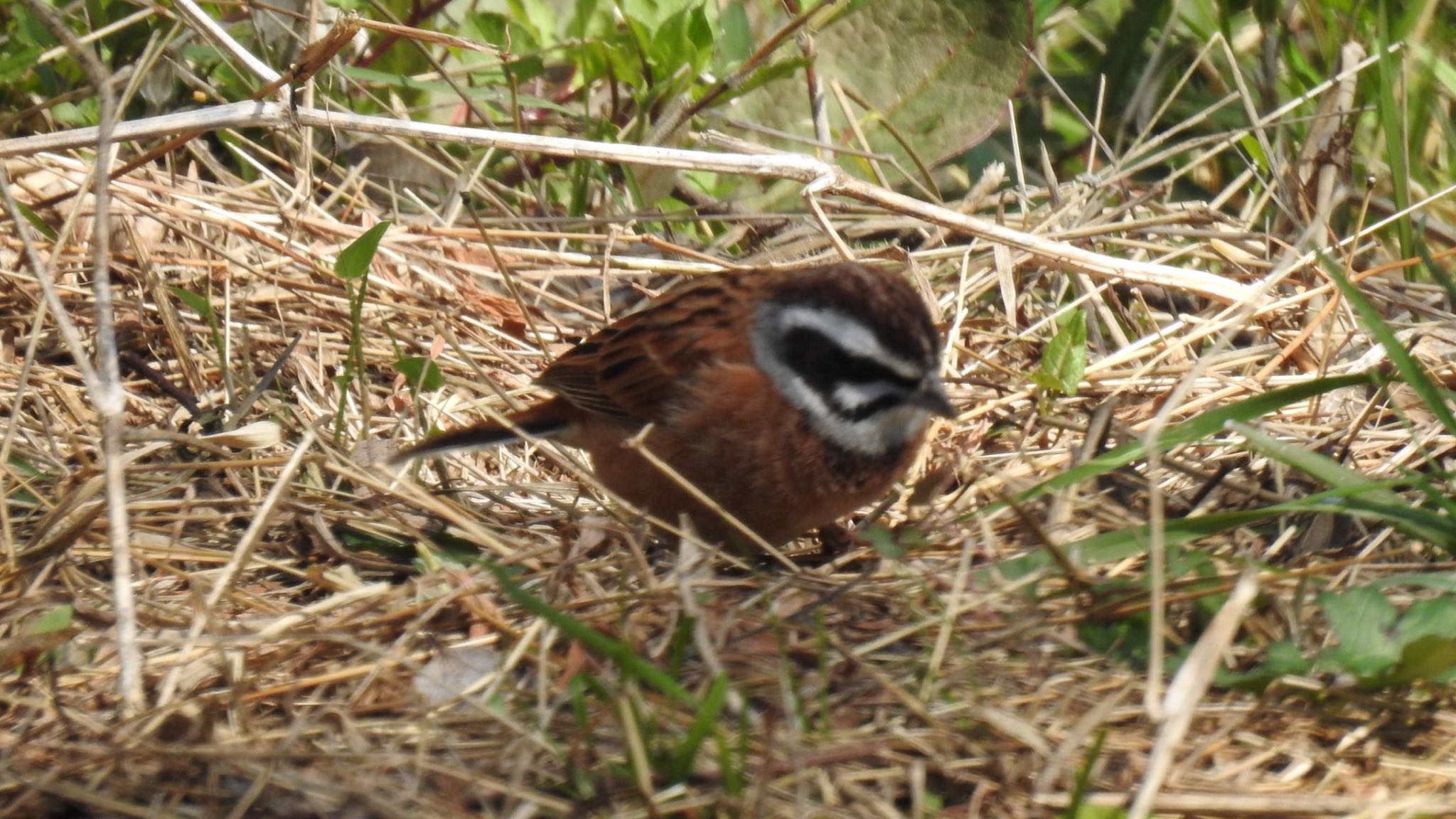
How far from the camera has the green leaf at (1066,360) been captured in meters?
5.08

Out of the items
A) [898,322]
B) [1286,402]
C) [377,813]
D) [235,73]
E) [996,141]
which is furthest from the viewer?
[996,141]

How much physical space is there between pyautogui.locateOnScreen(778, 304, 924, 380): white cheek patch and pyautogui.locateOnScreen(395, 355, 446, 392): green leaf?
1233 millimetres

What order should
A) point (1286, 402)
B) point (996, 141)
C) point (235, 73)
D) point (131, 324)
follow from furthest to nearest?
Result: point (996, 141) < point (235, 73) < point (131, 324) < point (1286, 402)

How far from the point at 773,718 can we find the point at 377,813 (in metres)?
0.83

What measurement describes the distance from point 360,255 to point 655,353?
1.01 m

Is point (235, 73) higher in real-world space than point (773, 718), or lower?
higher

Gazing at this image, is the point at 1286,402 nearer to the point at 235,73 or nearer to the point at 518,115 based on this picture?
the point at 518,115

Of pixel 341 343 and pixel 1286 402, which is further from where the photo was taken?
pixel 341 343

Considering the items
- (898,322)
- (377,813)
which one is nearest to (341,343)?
(898,322)

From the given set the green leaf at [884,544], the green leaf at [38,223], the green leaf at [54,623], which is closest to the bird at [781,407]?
the green leaf at [884,544]

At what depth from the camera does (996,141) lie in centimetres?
771

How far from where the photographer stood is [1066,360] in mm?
5125

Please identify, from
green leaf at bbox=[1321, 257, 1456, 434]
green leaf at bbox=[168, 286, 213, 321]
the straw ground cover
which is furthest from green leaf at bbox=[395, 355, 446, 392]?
green leaf at bbox=[1321, 257, 1456, 434]

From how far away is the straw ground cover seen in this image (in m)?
3.17
